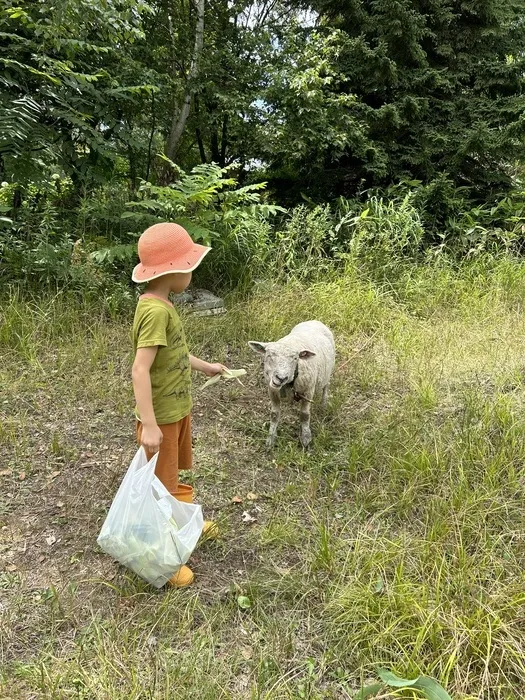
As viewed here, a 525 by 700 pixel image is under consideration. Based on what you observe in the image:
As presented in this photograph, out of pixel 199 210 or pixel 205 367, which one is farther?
pixel 199 210

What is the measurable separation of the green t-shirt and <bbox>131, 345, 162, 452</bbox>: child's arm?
9 cm

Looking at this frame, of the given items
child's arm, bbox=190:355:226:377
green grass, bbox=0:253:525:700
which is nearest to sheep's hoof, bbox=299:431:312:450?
green grass, bbox=0:253:525:700

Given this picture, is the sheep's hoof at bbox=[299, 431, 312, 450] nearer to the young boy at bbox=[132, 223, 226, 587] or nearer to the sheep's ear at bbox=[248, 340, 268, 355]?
the sheep's ear at bbox=[248, 340, 268, 355]

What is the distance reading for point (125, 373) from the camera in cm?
434

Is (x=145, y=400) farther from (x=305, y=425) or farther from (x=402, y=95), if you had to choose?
(x=402, y=95)

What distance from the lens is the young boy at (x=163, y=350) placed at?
2.16 m

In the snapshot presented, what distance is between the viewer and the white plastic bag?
212 cm

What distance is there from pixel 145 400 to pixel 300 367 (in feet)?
4.67

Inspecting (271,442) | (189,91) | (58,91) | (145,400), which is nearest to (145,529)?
(145,400)

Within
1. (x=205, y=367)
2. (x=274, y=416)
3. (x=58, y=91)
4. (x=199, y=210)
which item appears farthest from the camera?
(x=199, y=210)

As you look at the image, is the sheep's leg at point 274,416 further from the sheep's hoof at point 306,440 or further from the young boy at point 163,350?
the young boy at point 163,350

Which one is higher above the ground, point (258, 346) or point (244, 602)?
point (258, 346)

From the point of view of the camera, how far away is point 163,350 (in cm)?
230

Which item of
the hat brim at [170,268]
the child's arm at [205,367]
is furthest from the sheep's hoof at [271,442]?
the hat brim at [170,268]
